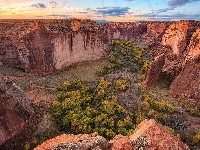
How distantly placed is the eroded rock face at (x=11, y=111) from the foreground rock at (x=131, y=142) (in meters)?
13.7

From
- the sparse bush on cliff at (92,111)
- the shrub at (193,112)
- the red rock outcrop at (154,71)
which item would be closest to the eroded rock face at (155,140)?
the sparse bush on cliff at (92,111)

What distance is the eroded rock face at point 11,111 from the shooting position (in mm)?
25017

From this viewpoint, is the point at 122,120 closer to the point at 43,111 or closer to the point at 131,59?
the point at 43,111

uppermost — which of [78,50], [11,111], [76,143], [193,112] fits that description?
[76,143]

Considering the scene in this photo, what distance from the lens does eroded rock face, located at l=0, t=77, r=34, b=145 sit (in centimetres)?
2502

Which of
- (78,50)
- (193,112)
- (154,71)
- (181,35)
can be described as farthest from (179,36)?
(193,112)

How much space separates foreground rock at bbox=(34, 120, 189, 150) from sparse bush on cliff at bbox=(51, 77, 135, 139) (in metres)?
16.6

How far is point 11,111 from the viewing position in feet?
84.1

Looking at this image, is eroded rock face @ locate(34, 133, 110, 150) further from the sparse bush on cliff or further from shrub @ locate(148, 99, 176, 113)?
shrub @ locate(148, 99, 176, 113)

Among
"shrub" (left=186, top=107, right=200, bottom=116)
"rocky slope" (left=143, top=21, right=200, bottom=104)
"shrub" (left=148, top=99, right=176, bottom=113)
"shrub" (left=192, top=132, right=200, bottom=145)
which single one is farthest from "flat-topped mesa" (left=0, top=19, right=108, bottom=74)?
"shrub" (left=192, top=132, right=200, bottom=145)

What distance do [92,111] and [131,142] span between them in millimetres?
21971

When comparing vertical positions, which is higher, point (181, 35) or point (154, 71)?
point (181, 35)

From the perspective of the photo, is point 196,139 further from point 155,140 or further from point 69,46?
point 69,46

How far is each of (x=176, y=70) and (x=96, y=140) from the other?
110 feet
